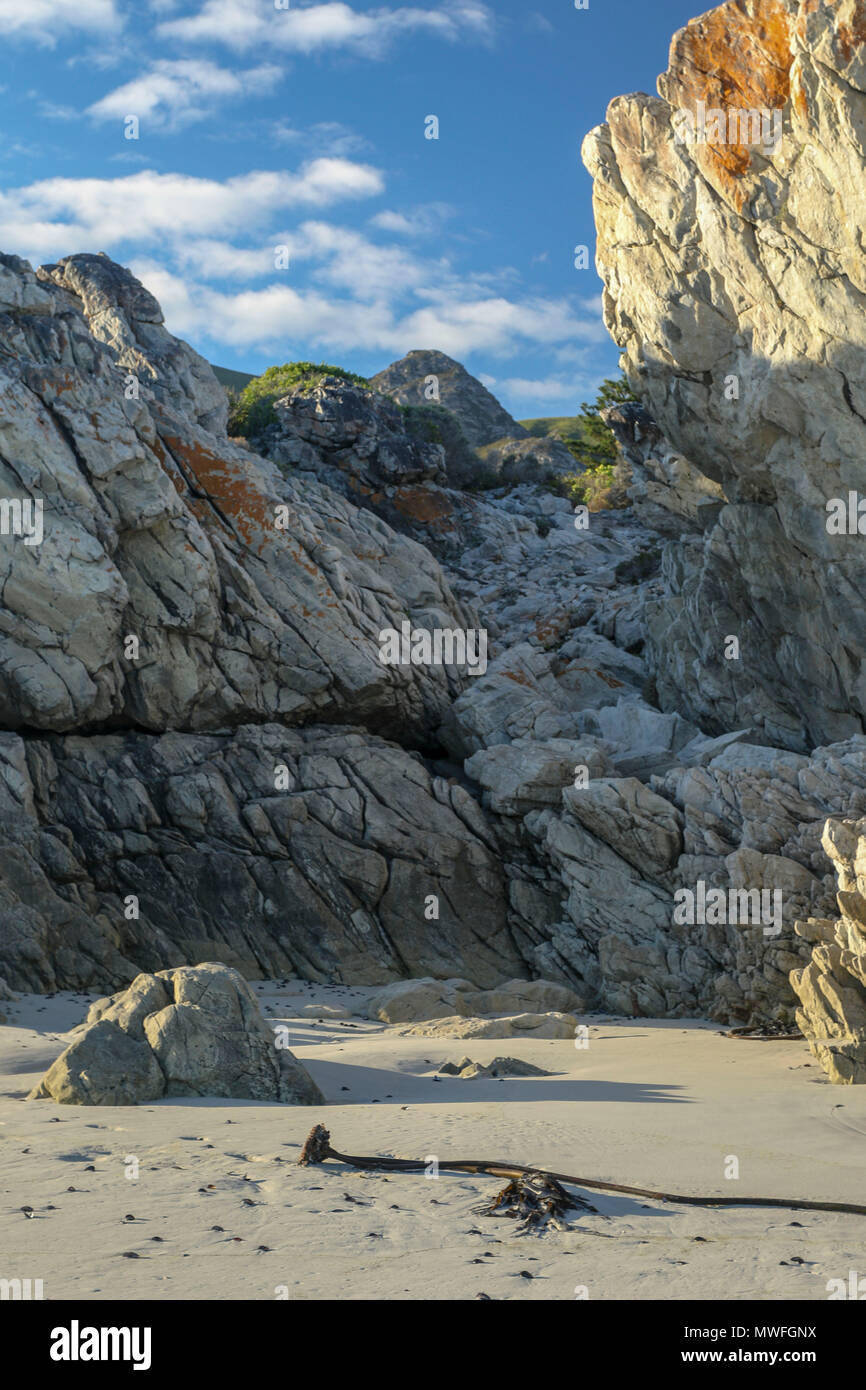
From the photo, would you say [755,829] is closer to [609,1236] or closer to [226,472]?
[609,1236]

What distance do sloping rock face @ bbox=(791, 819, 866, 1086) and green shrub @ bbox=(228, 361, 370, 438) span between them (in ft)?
104

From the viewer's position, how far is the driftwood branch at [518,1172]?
630cm

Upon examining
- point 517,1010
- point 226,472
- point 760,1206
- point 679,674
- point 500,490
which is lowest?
point 517,1010

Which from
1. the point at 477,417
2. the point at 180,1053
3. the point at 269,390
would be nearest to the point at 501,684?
the point at 180,1053

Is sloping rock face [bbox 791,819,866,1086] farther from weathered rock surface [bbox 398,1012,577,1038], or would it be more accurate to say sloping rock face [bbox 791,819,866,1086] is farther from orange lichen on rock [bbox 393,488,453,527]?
orange lichen on rock [bbox 393,488,453,527]

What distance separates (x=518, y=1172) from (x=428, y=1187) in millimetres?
617

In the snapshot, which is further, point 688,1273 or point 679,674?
point 679,674

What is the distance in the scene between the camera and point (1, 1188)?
621 centimetres

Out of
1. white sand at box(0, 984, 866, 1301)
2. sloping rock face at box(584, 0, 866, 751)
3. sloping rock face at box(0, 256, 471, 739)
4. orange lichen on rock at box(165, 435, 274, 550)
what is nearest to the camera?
white sand at box(0, 984, 866, 1301)

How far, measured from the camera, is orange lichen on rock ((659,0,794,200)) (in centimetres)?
1753

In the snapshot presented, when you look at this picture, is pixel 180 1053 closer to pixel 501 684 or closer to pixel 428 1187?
pixel 428 1187

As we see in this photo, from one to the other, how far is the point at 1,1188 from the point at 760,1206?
14.6 feet

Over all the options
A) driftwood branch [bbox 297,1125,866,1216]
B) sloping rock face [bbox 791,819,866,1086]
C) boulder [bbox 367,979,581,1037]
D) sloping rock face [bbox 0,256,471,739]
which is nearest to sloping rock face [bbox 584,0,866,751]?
sloping rock face [bbox 0,256,471,739]
